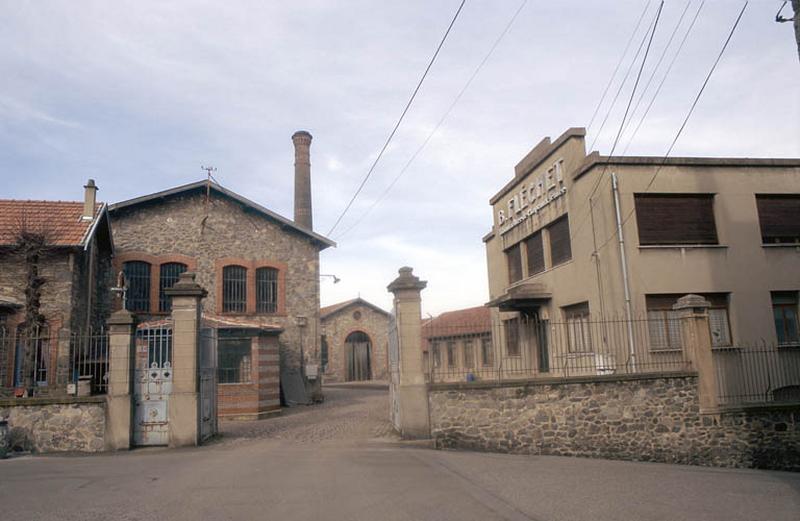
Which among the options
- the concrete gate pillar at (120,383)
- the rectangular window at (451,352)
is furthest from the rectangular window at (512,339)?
the concrete gate pillar at (120,383)

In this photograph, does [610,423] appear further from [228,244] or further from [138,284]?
[138,284]

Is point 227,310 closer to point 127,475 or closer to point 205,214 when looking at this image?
point 205,214

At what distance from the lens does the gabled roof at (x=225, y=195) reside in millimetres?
19797

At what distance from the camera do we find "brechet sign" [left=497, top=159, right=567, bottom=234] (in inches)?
685

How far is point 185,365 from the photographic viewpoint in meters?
11.2

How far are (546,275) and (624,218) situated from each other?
13.0 ft

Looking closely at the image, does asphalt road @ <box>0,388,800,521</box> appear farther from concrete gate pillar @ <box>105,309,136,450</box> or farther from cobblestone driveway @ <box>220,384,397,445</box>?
cobblestone driveway @ <box>220,384,397,445</box>

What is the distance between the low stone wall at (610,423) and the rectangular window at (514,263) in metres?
9.76

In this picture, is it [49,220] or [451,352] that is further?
[451,352]

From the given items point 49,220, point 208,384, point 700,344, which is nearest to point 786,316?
point 700,344

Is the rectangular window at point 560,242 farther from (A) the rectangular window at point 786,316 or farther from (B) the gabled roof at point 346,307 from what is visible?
(B) the gabled roof at point 346,307

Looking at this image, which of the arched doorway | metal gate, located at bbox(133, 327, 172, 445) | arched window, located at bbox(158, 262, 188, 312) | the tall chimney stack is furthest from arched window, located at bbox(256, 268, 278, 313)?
the arched doorway

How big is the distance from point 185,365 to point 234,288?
386 inches

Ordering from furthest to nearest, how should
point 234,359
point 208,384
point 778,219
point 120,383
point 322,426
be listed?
point 234,359
point 778,219
point 322,426
point 208,384
point 120,383
